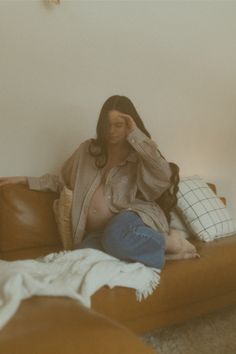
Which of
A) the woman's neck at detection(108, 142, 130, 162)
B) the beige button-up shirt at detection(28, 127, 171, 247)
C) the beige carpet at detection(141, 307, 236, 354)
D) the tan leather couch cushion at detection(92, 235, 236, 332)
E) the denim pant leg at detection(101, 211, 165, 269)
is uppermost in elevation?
the woman's neck at detection(108, 142, 130, 162)

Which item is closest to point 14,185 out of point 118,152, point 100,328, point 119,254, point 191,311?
point 118,152

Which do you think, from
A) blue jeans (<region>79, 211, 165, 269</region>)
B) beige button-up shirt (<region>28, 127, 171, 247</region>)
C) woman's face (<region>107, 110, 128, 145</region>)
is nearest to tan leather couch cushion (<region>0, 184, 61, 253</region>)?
beige button-up shirt (<region>28, 127, 171, 247</region>)

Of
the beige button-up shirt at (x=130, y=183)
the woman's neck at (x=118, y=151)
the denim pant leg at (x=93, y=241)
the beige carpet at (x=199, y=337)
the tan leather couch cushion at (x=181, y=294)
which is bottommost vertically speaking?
the beige carpet at (x=199, y=337)

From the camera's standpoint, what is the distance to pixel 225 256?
1.85 m

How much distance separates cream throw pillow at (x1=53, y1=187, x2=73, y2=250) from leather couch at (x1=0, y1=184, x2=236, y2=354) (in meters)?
0.08

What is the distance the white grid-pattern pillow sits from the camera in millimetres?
2146

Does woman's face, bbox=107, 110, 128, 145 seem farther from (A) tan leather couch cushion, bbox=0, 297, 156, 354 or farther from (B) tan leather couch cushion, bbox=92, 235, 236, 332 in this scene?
(A) tan leather couch cushion, bbox=0, 297, 156, 354

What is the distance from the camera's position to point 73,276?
56.4 inches

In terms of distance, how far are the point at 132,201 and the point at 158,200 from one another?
0.59 feet

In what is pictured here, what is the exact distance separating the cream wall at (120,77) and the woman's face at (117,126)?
1.86 ft

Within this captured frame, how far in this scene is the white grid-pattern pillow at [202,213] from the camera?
2.15 meters

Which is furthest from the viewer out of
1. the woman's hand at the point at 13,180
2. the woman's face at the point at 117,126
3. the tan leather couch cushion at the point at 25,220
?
the woman's hand at the point at 13,180

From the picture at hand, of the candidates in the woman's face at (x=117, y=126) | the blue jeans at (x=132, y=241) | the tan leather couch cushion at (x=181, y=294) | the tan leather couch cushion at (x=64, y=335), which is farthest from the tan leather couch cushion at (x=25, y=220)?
the tan leather couch cushion at (x=64, y=335)

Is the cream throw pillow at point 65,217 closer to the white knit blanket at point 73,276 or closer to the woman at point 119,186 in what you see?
the woman at point 119,186
